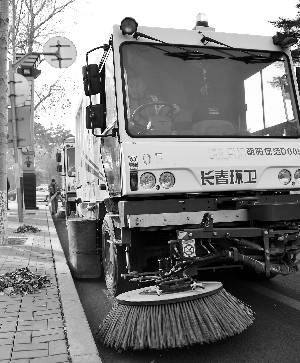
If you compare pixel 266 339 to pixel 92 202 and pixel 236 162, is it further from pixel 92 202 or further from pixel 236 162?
pixel 92 202

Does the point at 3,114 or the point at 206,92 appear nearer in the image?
the point at 206,92

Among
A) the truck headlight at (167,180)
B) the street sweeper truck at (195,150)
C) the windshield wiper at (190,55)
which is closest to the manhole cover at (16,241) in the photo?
the street sweeper truck at (195,150)

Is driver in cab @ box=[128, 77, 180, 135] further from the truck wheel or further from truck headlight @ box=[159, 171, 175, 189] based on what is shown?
the truck wheel

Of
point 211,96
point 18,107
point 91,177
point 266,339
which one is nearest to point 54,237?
point 18,107

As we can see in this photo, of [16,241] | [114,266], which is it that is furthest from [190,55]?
[16,241]

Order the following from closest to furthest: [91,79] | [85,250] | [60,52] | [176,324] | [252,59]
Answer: [176,324] < [91,79] < [252,59] < [85,250] < [60,52]

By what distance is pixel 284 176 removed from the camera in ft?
15.8

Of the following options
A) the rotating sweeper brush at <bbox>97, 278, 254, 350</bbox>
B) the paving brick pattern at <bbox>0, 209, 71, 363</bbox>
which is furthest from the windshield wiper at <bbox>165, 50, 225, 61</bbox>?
the paving brick pattern at <bbox>0, 209, 71, 363</bbox>

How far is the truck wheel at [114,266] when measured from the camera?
4852 millimetres

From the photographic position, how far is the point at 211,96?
16.1 ft

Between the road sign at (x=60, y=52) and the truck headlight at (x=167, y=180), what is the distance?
7.77 metres

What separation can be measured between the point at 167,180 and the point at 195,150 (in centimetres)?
42

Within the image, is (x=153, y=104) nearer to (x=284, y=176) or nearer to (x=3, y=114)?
(x=284, y=176)

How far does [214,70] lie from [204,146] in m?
0.95
